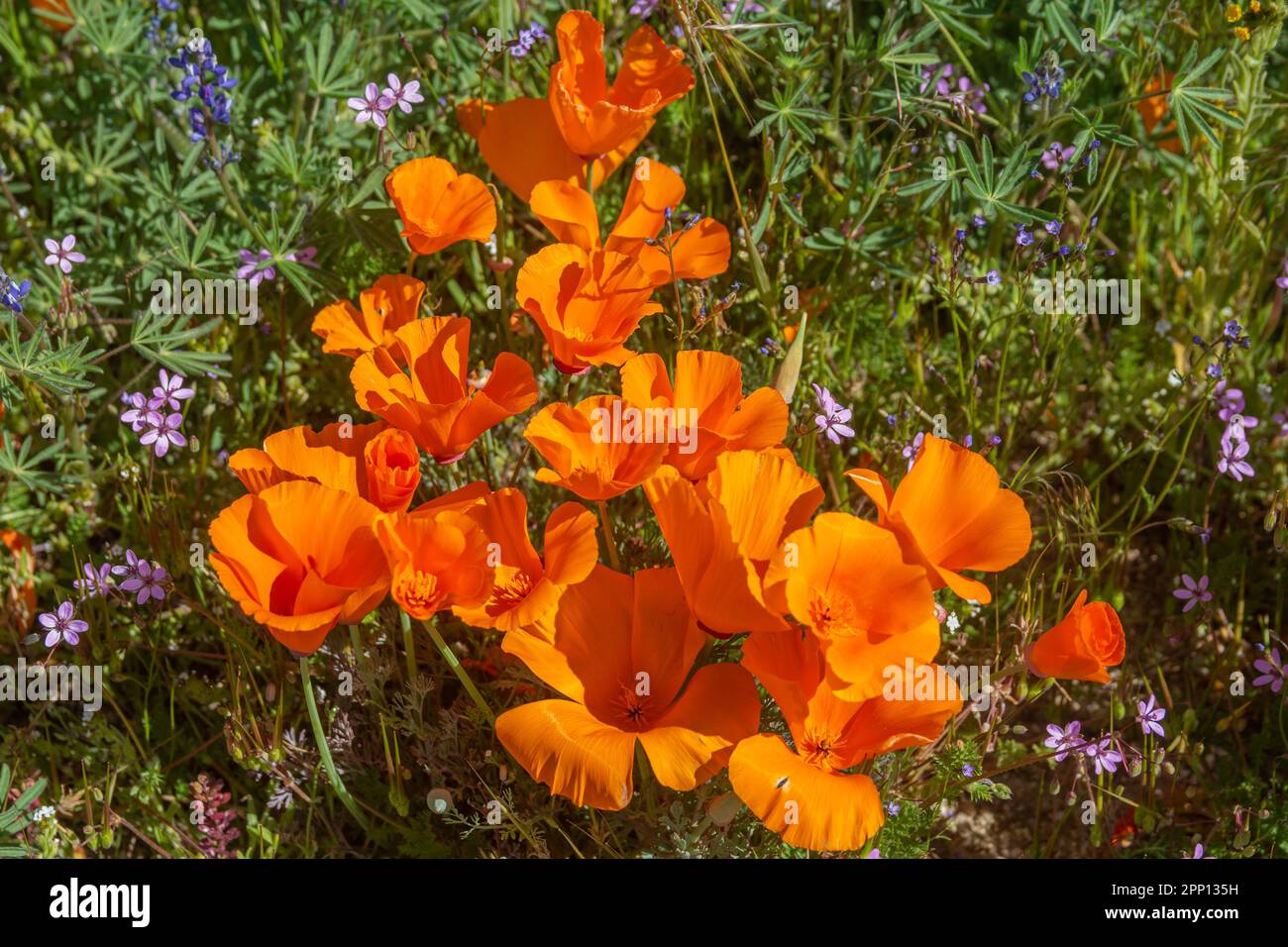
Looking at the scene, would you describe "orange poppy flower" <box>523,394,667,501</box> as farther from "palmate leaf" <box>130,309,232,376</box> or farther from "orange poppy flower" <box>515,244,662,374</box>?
"palmate leaf" <box>130,309,232,376</box>

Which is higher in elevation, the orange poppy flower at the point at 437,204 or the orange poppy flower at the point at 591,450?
the orange poppy flower at the point at 437,204

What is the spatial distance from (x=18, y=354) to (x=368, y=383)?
0.80 m

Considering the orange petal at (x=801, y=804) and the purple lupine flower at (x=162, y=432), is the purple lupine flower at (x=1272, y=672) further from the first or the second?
the purple lupine flower at (x=162, y=432)

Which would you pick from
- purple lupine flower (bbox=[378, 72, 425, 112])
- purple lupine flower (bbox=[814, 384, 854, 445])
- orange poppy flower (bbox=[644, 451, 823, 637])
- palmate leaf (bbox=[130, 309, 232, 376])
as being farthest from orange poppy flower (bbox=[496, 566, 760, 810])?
purple lupine flower (bbox=[378, 72, 425, 112])

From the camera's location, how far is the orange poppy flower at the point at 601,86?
91.6 inches

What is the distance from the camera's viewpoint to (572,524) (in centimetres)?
193

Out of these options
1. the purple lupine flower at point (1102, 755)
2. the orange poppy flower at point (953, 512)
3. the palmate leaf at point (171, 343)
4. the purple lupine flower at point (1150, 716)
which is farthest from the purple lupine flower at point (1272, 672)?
the palmate leaf at point (171, 343)

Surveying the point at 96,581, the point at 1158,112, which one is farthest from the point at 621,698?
the point at 1158,112

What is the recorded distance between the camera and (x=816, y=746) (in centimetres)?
195

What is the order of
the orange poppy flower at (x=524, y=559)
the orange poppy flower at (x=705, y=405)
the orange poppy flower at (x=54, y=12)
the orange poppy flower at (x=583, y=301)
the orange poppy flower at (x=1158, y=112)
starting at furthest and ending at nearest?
the orange poppy flower at (x=1158, y=112) → the orange poppy flower at (x=54, y=12) → the orange poppy flower at (x=583, y=301) → the orange poppy flower at (x=705, y=405) → the orange poppy flower at (x=524, y=559)

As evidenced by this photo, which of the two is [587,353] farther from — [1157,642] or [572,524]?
[1157,642]

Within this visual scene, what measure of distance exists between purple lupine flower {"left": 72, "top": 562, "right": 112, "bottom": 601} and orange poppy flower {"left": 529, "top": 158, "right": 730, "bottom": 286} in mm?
1041

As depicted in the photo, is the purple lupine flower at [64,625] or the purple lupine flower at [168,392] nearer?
the purple lupine flower at [64,625]
